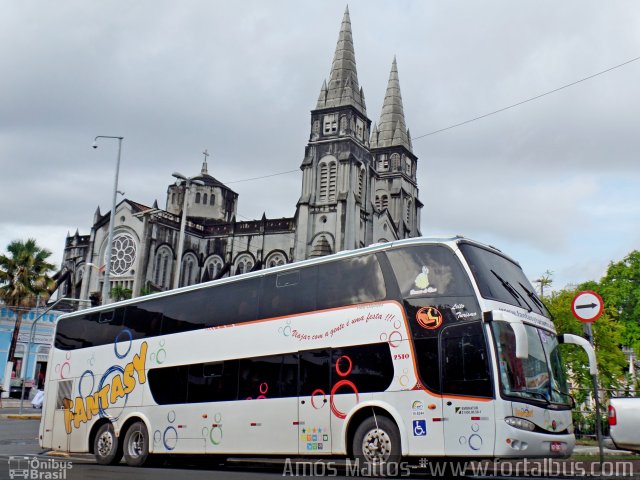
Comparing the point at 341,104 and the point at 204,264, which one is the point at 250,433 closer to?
the point at 341,104

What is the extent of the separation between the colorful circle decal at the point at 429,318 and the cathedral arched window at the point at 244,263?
60.1 meters

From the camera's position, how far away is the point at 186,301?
13914 mm

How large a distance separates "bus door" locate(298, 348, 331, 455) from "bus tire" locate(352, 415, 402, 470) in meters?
0.61

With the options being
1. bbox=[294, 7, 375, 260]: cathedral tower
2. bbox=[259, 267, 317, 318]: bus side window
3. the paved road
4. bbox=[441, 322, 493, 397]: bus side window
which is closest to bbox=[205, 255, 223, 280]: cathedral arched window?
bbox=[294, 7, 375, 260]: cathedral tower

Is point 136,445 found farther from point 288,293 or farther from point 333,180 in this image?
point 333,180

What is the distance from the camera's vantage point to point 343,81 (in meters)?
66.6

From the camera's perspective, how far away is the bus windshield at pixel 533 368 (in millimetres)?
9203

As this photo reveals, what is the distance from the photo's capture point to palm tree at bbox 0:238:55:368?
42969 mm

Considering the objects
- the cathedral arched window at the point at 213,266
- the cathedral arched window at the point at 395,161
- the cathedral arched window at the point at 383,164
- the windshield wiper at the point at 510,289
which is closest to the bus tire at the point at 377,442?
the windshield wiper at the point at 510,289

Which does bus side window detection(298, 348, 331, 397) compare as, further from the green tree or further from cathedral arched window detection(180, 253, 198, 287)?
cathedral arched window detection(180, 253, 198, 287)

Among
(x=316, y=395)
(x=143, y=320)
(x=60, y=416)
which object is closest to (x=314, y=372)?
(x=316, y=395)

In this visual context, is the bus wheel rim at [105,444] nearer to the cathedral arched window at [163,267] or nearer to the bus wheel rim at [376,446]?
the bus wheel rim at [376,446]

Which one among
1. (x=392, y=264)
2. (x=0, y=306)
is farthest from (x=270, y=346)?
(x=0, y=306)

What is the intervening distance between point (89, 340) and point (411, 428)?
9104mm
